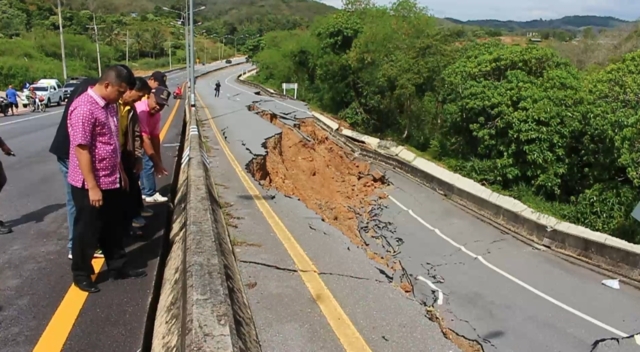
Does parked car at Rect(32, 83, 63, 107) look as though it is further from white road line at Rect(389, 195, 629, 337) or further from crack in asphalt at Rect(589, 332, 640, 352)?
crack in asphalt at Rect(589, 332, 640, 352)

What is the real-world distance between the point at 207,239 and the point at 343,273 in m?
2.01

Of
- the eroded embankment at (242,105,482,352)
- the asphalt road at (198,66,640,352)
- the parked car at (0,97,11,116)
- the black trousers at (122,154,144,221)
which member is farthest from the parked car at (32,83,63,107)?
the black trousers at (122,154,144,221)

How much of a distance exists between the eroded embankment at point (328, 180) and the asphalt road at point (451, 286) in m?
0.61

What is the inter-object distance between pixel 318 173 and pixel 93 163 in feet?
66.6

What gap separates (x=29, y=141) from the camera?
46.1ft

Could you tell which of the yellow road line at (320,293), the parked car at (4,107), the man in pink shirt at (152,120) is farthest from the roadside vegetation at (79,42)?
the yellow road line at (320,293)

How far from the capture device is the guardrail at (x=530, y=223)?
41.0 ft

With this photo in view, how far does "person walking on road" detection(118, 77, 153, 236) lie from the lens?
17.9 ft

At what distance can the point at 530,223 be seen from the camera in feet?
51.9

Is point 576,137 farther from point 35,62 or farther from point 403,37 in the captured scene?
point 35,62

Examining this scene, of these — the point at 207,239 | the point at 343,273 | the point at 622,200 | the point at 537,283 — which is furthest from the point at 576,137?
the point at 207,239

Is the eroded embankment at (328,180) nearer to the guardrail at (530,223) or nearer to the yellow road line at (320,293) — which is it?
the guardrail at (530,223)

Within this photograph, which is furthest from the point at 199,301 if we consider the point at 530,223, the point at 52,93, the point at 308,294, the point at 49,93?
the point at 52,93

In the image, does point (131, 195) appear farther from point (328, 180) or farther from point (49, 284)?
point (328, 180)
